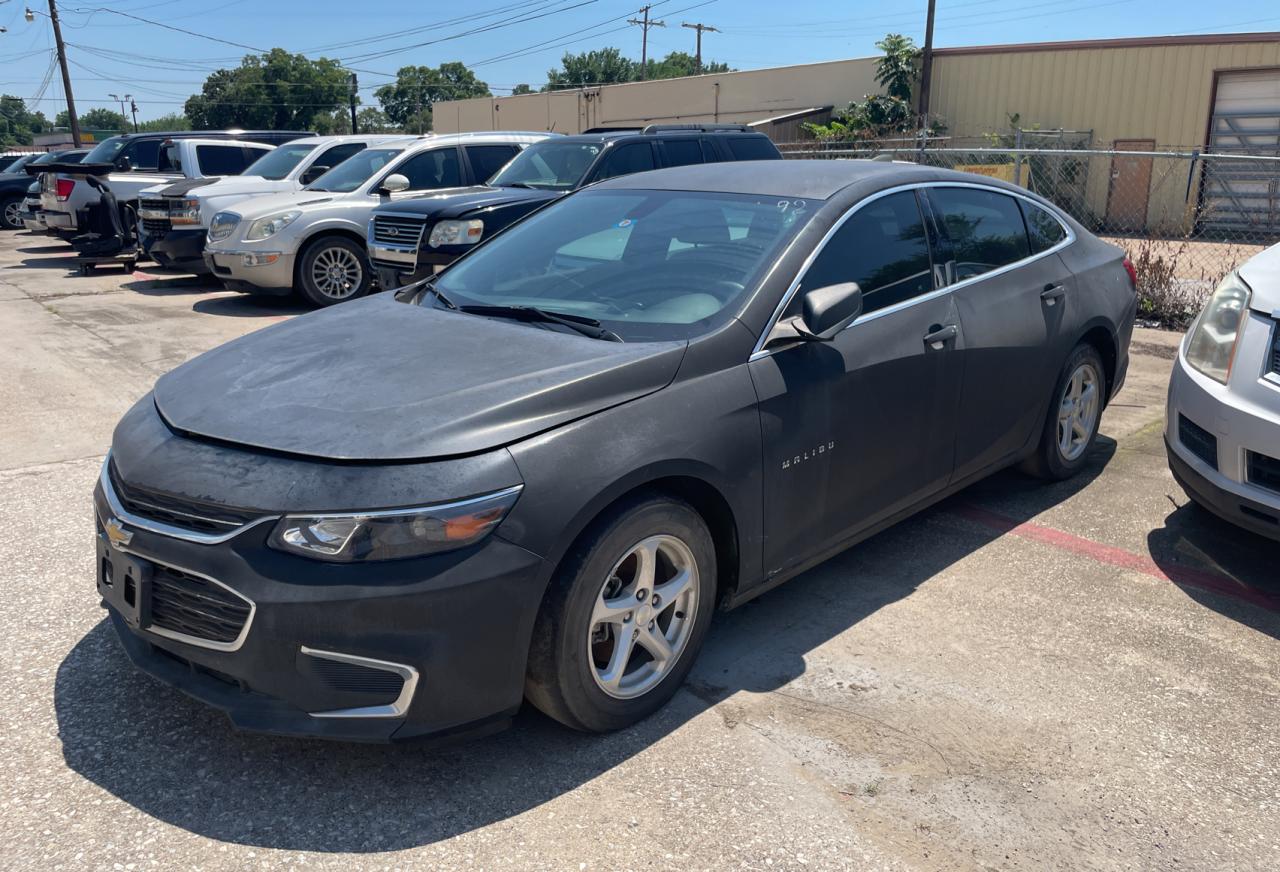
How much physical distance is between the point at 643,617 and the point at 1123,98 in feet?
85.5

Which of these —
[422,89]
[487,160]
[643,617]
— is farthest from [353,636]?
[422,89]

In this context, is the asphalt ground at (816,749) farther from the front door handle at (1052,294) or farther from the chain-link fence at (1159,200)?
the chain-link fence at (1159,200)

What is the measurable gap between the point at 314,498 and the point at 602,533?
0.80 m

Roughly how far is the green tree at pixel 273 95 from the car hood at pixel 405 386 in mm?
94239

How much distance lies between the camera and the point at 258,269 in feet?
35.4

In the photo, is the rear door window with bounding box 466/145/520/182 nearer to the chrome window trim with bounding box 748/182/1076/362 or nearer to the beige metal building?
the chrome window trim with bounding box 748/182/1076/362

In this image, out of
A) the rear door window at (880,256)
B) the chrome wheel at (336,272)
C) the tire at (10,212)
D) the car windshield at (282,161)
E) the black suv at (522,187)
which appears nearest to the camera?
the rear door window at (880,256)

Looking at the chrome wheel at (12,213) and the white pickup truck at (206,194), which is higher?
the white pickup truck at (206,194)

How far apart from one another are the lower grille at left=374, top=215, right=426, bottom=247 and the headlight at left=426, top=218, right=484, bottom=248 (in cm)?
19

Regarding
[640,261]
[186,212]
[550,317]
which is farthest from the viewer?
[186,212]

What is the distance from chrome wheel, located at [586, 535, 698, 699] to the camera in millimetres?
3096

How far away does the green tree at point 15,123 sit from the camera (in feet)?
411

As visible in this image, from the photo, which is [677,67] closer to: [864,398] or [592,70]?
[592,70]

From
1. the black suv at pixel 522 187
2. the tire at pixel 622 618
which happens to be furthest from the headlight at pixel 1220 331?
the black suv at pixel 522 187
